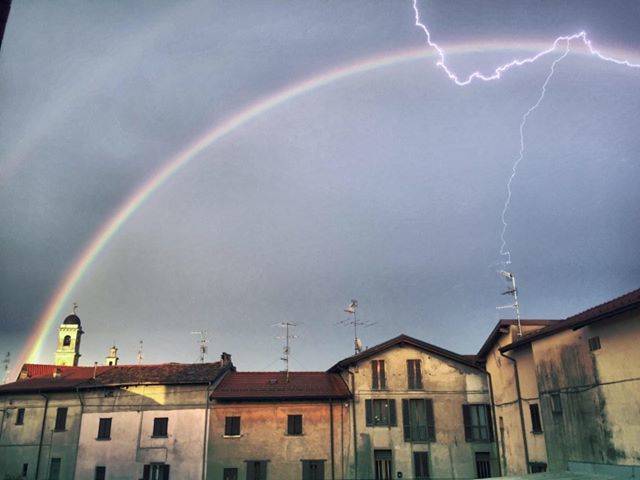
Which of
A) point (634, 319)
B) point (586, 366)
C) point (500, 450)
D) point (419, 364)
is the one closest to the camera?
point (634, 319)

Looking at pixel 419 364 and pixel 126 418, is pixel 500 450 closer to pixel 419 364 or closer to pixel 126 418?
pixel 419 364

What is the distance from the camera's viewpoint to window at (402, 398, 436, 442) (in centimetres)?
3531

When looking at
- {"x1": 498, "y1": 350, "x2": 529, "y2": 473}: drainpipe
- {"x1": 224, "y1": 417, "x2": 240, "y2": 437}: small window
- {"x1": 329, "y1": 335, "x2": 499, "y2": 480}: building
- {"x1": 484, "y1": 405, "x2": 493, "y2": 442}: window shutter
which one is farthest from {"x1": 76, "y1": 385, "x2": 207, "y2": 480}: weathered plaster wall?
{"x1": 498, "y1": 350, "x2": 529, "y2": 473}: drainpipe

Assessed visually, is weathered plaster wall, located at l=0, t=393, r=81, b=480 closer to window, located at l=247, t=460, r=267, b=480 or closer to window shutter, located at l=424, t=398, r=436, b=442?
window, located at l=247, t=460, r=267, b=480

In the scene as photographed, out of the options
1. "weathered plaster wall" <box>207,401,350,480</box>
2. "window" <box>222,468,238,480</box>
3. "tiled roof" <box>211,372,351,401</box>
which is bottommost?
"window" <box>222,468,238,480</box>

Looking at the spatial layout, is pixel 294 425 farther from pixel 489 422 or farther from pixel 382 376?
pixel 489 422

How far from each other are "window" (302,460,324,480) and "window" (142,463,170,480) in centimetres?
908

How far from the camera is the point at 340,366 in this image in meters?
38.3

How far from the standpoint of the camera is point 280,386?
37.5m

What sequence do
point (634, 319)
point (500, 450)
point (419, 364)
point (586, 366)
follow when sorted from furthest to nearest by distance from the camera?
1. point (419, 364)
2. point (500, 450)
3. point (586, 366)
4. point (634, 319)

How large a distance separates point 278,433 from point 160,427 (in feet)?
26.6

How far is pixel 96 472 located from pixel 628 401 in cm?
3221

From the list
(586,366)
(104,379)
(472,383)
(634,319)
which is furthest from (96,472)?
(634,319)

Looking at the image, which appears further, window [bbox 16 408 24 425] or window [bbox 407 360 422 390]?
window [bbox 16 408 24 425]
